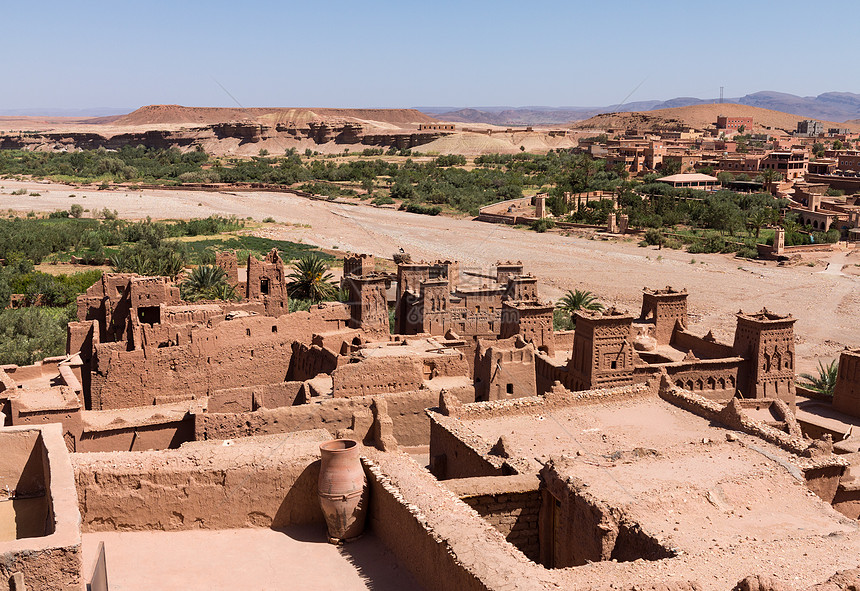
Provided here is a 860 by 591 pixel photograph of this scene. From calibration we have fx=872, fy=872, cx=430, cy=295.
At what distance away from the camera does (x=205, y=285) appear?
101 feet

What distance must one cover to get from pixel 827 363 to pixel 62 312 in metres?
Result: 28.0

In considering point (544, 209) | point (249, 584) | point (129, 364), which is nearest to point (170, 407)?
point (129, 364)

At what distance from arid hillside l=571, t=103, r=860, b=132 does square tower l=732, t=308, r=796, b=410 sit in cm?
14556

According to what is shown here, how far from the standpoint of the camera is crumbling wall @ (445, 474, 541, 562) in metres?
11.3

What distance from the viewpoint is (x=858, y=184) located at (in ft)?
263

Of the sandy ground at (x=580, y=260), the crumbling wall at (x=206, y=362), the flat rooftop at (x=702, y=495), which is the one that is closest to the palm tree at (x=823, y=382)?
the sandy ground at (x=580, y=260)

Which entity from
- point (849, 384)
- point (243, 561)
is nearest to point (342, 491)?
point (243, 561)

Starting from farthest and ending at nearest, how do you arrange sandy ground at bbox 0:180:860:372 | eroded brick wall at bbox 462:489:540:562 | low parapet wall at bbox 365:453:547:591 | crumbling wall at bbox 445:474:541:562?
sandy ground at bbox 0:180:860:372
eroded brick wall at bbox 462:489:540:562
crumbling wall at bbox 445:474:541:562
low parapet wall at bbox 365:453:547:591

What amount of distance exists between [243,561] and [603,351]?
1210 centimetres

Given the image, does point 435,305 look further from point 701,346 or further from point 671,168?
point 671,168

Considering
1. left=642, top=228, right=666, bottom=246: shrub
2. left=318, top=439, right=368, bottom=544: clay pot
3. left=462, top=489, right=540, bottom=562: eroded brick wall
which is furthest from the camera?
left=642, top=228, right=666, bottom=246: shrub

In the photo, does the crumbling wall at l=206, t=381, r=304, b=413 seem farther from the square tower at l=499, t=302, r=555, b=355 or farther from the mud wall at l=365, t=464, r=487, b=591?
the mud wall at l=365, t=464, r=487, b=591

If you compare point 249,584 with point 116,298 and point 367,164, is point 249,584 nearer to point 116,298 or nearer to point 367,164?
point 116,298

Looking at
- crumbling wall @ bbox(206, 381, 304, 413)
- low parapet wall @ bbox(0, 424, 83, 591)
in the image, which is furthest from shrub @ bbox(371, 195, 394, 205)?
low parapet wall @ bbox(0, 424, 83, 591)
